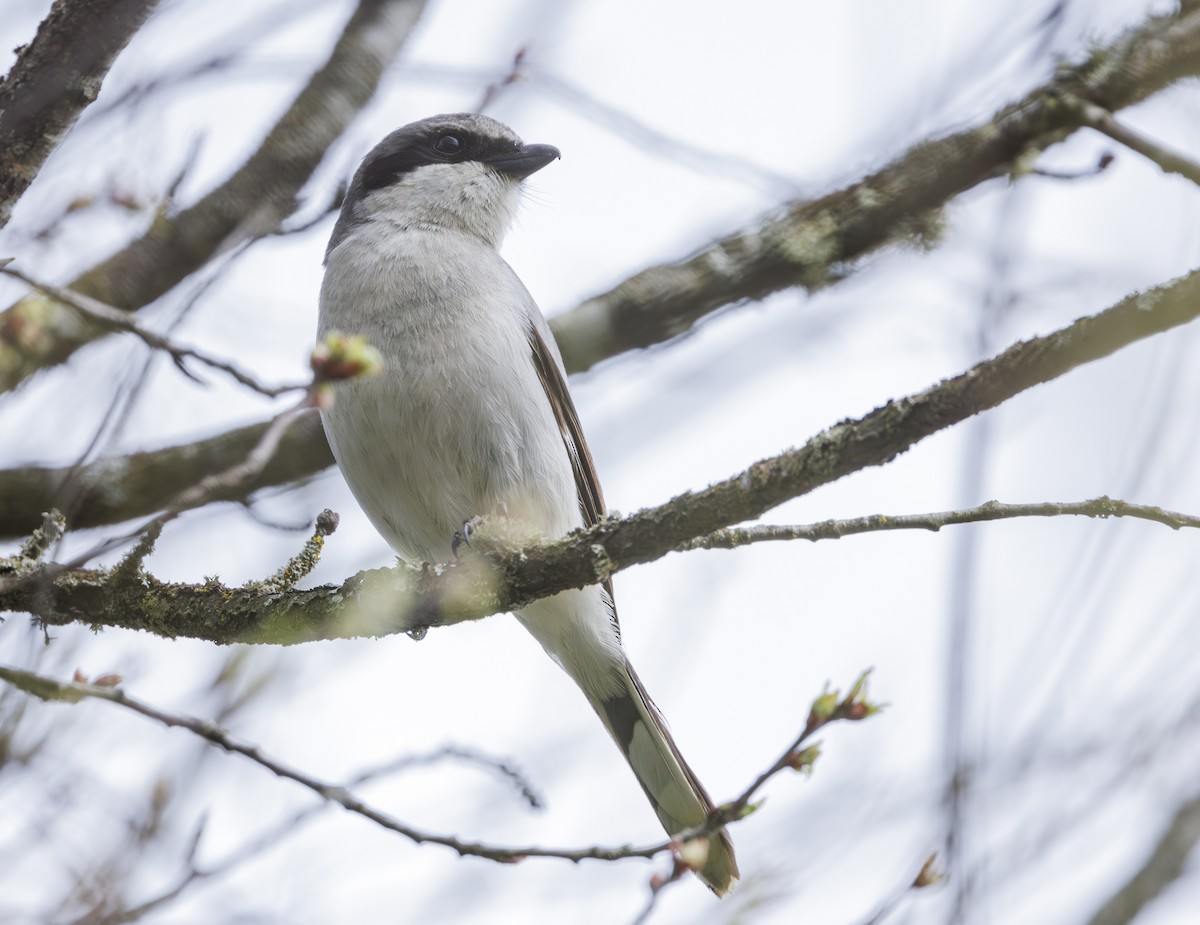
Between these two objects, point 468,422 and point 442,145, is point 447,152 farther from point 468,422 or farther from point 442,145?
point 468,422

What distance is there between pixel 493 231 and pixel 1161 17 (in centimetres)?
294

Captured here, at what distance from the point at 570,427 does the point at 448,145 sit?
1.73 metres

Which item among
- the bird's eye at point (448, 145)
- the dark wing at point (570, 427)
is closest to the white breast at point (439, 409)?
the dark wing at point (570, 427)

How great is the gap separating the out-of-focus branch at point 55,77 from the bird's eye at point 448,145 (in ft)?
10.6

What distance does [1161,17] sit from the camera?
4859 millimetres

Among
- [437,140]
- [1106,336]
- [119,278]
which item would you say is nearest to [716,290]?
[437,140]

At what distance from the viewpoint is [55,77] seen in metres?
2.75

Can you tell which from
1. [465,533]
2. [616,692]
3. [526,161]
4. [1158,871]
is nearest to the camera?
[1158,871]

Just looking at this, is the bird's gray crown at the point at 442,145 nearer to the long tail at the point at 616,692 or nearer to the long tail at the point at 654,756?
the long tail at the point at 616,692

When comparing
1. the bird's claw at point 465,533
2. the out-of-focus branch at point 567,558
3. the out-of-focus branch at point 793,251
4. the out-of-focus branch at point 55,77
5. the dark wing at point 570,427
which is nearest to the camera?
the out-of-focus branch at point 567,558

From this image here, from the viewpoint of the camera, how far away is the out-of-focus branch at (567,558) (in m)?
2.48

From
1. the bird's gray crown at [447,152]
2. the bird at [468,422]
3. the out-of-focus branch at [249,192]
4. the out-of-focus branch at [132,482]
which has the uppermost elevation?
the bird's gray crown at [447,152]

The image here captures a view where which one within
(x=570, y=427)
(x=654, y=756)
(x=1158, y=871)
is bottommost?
(x=1158, y=871)

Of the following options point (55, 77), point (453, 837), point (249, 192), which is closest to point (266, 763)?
point (453, 837)
